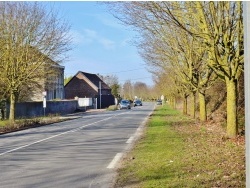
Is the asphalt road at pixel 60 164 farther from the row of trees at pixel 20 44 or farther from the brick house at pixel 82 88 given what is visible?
the brick house at pixel 82 88

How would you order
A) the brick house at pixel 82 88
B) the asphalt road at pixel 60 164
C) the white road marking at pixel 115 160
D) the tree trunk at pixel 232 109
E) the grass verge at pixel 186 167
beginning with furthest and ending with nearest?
1. the brick house at pixel 82 88
2. the tree trunk at pixel 232 109
3. the white road marking at pixel 115 160
4. the asphalt road at pixel 60 164
5. the grass verge at pixel 186 167

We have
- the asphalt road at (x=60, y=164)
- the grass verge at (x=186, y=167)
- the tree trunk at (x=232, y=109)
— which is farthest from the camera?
the tree trunk at (x=232, y=109)

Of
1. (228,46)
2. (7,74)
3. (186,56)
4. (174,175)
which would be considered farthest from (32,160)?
(7,74)

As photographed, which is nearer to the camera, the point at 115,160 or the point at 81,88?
the point at 115,160

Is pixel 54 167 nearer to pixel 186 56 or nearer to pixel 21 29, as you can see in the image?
pixel 186 56

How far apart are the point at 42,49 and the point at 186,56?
1016 centimetres

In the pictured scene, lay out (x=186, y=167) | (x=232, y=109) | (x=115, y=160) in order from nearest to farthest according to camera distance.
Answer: (x=186, y=167)
(x=115, y=160)
(x=232, y=109)

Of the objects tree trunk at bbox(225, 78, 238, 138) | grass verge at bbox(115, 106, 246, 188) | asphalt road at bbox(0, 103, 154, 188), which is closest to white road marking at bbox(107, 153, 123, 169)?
asphalt road at bbox(0, 103, 154, 188)

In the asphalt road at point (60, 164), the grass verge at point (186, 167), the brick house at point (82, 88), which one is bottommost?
the asphalt road at point (60, 164)

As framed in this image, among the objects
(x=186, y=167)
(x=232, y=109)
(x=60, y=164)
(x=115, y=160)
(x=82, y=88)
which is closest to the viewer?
(x=186, y=167)

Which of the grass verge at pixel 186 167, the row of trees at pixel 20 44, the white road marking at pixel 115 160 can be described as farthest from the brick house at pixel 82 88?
the grass verge at pixel 186 167

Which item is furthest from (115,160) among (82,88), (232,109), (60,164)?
(82,88)

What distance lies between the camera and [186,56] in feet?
70.5

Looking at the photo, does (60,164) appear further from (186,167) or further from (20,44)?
(20,44)
